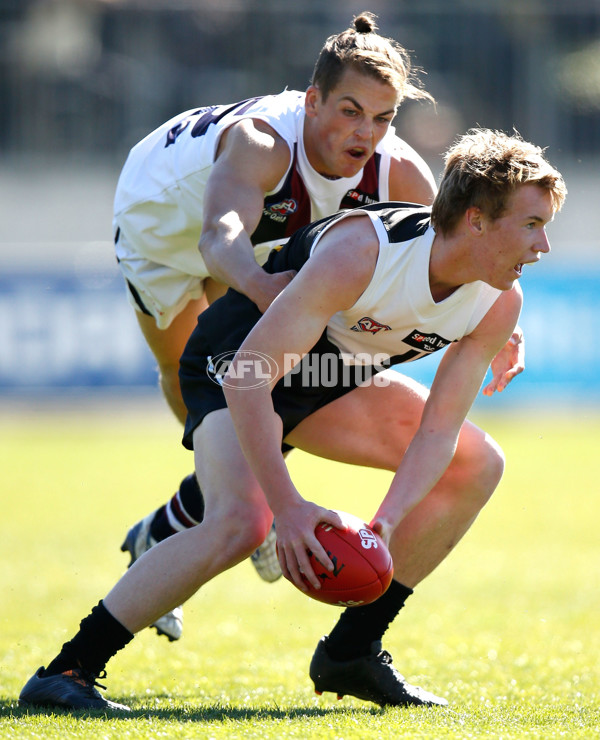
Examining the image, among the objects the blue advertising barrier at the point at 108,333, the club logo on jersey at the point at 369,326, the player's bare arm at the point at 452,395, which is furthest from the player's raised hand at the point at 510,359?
the blue advertising barrier at the point at 108,333

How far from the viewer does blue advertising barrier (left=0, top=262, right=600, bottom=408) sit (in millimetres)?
13203

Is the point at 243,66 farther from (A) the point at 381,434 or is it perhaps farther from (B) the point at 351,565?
(B) the point at 351,565

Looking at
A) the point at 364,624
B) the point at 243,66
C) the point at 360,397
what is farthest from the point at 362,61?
the point at 243,66

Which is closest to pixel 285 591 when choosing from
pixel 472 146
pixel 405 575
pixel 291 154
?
pixel 405 575

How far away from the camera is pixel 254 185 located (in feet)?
12.6

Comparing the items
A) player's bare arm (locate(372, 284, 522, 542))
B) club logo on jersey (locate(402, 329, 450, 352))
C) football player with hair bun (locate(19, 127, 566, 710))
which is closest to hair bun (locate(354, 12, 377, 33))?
football player with hair bun (locate(19, 127, 566, 710))

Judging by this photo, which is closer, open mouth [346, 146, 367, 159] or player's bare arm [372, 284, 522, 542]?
player's bare arm [372, 284, 522, 542]

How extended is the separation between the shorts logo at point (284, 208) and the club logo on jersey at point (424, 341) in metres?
0.86

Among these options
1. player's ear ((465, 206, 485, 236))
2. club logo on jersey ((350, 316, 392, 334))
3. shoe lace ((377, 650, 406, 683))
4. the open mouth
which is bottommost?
shoe lace ((377, 650, 406, 683))

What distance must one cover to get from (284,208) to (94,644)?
1.66 meters

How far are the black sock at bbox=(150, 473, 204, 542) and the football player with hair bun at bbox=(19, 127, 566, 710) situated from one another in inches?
35.3

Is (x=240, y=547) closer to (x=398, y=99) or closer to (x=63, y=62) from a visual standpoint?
(x=398, y=99)

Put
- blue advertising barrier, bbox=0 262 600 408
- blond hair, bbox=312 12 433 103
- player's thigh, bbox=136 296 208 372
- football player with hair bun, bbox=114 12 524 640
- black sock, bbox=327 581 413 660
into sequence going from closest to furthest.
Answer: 1. black sock, bbox=327 581 413 660
2. football player with hair bun, bbox=114 12 524 640
3. blond hair, bbox=312 12 433 103
4. player's thigh, bbox=136 296 208 372
5. blue advertising barrier, bbox=0 262 600 408

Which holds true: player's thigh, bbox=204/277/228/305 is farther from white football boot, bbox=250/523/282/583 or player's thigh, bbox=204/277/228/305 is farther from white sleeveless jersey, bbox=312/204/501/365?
white sleeveless jersey, bbox=312/204/501/365
